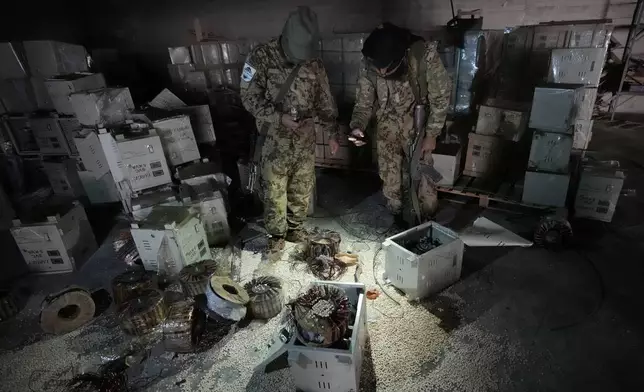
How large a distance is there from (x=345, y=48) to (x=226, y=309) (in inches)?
141

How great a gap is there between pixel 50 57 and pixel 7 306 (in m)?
3.04

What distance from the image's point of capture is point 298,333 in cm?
239

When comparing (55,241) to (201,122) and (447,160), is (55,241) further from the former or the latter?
(447,160)

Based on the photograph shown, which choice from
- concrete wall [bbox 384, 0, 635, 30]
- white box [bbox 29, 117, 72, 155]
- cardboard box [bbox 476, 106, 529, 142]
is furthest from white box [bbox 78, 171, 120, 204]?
concrete wall [bbox 384, 0, 635, 30]

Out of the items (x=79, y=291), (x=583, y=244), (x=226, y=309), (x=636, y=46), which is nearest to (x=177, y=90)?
(x=79, y=291)

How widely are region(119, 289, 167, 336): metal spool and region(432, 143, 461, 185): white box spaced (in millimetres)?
3043

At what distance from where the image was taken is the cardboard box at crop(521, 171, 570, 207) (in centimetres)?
386

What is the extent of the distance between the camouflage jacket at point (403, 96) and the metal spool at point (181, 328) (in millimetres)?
2109

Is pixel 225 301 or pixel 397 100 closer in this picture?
pixel 225 301

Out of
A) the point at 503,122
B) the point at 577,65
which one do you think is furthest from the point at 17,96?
the point at 577,65

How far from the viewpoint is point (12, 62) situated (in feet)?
15.6

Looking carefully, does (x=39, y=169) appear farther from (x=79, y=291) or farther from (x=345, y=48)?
(x=345, y=48)

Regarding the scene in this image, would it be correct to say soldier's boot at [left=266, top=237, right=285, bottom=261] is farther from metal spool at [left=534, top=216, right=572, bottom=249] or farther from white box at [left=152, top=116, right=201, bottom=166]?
metal spool at [left=534, top=216, right=572, bottom=249]

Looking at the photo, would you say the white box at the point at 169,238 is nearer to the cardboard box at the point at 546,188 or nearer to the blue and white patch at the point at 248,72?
the blue and white patch at the point at 248,72
